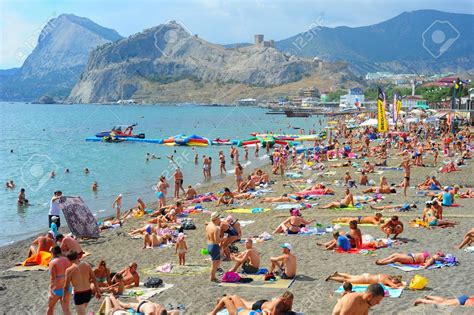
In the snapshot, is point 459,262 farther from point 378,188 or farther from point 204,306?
point 378,188

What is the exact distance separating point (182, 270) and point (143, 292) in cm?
172

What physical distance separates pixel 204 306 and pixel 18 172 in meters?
34.9

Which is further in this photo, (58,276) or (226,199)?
(226,199)

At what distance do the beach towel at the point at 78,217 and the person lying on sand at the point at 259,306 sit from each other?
831 cm

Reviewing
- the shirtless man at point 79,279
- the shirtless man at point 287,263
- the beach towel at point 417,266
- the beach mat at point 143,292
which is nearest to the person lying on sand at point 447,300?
the beach towel at point 417,266

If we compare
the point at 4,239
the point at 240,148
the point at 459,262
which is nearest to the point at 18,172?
the point at 240,148

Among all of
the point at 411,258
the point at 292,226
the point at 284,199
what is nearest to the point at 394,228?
the point at 411,258

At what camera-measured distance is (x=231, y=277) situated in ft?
33.6

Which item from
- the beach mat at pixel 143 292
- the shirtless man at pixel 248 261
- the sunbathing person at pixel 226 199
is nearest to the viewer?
the beach mat at pixel 143 292

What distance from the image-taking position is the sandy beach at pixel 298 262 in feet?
29.6

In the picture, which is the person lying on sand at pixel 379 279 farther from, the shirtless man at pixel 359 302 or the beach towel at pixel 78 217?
the beach towel at pixel 78 217

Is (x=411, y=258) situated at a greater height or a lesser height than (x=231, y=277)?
greater

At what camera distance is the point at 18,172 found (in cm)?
A: 4047

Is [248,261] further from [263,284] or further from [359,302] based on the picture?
[359,302]
